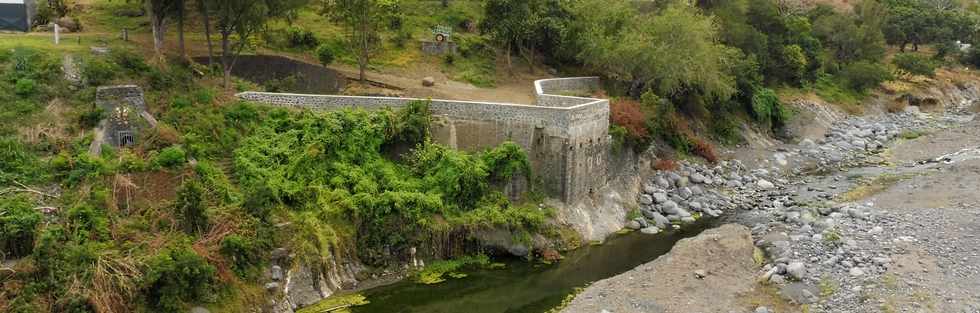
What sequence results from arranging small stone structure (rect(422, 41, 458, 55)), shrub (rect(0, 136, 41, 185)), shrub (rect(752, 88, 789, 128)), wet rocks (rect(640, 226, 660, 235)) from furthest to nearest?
shrub (rect(752, 88, 789, 128)), small stone structure (rect(422, 41, 458, 55)), wet rocks (rect(640, 226, 660, 235)), shrub (rect(0, 136, 41, 185))

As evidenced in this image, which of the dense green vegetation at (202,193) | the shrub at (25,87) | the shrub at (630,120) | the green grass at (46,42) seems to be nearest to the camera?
the dense green vegetation at (202,193)

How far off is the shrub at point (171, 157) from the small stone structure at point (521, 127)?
20.2 ft

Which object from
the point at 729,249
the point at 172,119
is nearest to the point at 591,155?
the point at 729,249

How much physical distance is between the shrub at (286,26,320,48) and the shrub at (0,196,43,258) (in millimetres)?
24704

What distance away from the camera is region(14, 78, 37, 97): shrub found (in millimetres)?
26062

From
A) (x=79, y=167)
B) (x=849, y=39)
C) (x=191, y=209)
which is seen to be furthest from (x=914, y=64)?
(x=79, y=167)

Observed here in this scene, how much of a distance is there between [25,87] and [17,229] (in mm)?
9004

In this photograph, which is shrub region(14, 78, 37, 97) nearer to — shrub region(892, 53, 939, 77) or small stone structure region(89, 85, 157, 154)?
small stone structure region(89, 85, 157, 154)

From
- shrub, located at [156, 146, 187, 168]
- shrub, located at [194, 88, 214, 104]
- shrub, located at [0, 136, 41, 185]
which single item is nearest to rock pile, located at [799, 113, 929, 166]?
shrub, located at [194, 88, 214, 104]

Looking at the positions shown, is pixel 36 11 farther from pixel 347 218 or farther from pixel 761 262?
pixel 761 262

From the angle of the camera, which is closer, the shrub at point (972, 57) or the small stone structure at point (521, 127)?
the small stone structure at point (521, 127)

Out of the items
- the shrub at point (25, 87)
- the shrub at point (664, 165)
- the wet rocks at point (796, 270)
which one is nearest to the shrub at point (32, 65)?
the shrub at point (25, 87)

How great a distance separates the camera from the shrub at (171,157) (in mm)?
24594

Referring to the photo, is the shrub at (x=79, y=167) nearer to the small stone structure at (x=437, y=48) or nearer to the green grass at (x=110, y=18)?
the green grass at (x=110, y=18)
